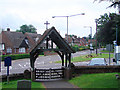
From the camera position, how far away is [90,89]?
36.8ft

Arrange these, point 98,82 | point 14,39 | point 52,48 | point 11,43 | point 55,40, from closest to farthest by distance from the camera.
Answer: point 98,82
point 52,48
point 55,40
point 11,43
point 14,39

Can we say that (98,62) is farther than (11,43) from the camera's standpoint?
No

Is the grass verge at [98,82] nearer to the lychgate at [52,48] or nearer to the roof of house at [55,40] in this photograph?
the lychgate at [52,48]

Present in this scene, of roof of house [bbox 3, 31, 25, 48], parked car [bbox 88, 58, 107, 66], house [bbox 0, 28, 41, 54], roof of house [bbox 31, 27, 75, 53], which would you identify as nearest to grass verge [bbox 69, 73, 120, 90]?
roof of house [bbox 31, 27, 75, 53]

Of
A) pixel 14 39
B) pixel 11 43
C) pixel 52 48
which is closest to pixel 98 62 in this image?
pixel 52 48

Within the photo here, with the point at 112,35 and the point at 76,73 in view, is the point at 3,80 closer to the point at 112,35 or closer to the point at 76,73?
the point at 76,73

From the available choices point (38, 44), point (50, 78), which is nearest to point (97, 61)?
point (50, 78)

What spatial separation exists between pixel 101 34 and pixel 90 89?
61699 mm

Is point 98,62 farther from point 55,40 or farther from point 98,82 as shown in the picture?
point 98,82

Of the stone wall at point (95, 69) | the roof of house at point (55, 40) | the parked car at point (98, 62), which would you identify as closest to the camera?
the roof of house at point (55, 40)

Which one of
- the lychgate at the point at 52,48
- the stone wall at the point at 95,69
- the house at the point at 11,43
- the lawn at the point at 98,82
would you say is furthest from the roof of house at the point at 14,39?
the lawn at the point at 98,82

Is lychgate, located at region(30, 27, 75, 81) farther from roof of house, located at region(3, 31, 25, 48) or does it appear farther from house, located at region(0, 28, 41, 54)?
roof of house, located at region(3, 31, 25, 48)

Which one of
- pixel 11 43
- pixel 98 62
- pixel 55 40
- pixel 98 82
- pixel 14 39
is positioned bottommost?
pixel 98 82

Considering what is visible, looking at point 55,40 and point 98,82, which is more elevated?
point 55,40
